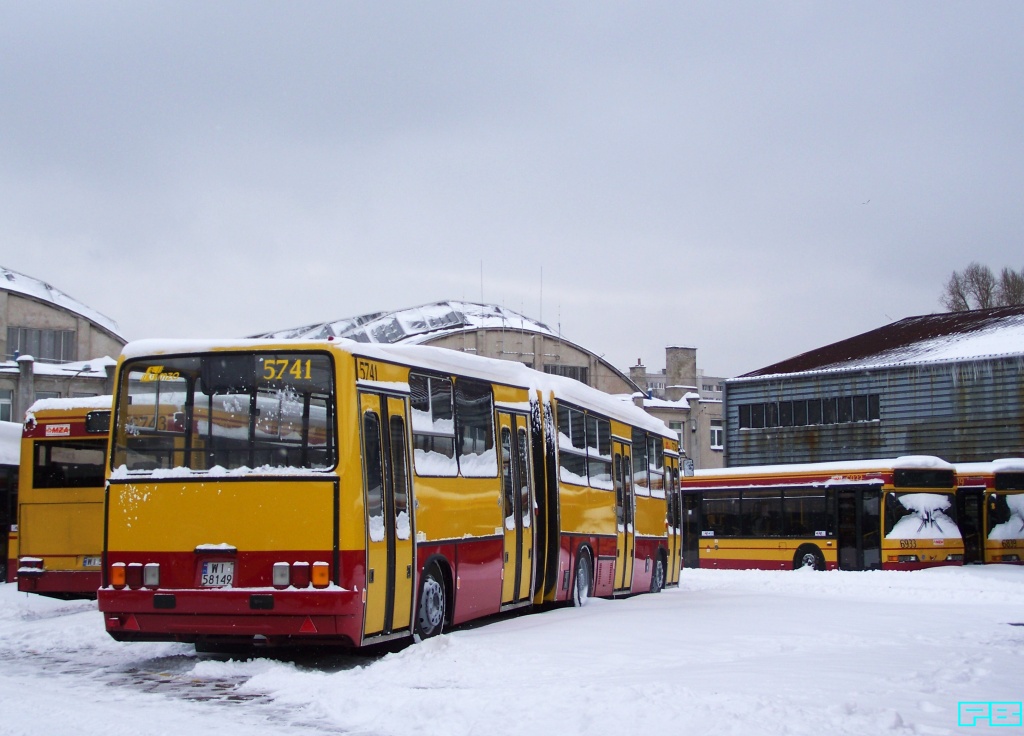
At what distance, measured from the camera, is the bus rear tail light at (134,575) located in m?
11.7

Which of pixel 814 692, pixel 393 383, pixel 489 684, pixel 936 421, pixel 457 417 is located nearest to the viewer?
pixel 814 692

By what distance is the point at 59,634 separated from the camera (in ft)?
49.1

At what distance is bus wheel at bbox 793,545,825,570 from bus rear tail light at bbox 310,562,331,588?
23295mm

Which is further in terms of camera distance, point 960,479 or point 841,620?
point 960,479

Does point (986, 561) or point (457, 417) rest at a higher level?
point (457, 417)

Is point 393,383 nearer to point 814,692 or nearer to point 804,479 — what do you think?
point 814,692

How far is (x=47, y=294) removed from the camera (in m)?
65.7

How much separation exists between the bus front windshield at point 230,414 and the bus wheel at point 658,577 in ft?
43.8

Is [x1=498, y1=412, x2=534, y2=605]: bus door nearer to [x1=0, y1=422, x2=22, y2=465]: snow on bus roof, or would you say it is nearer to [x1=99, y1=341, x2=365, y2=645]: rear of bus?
[x1=99, y1=341, x2=365, y2=645]: rear of bus

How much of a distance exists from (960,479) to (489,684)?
1041 inches

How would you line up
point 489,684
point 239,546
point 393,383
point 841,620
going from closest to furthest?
point 489,684 → point 239,546 → point 393,383 → point 841,620

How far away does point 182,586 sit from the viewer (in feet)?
38.1

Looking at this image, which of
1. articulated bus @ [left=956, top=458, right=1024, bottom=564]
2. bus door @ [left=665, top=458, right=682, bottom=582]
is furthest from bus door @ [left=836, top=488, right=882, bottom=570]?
bus door @ [left=665, top=458, right=682, bottom=582]

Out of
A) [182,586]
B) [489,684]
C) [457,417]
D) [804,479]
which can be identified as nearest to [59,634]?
[182,586]
